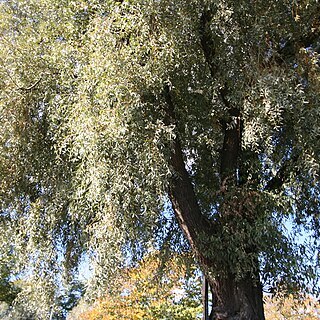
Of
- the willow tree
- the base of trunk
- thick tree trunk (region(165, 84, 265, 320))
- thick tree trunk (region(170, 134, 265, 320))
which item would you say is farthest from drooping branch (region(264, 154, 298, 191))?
the base of trunk

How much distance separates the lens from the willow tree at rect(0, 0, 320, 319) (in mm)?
3926

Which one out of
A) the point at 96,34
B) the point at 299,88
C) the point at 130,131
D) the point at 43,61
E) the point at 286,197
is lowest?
the point at 286,197

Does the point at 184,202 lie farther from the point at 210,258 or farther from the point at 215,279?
the point at 215,279

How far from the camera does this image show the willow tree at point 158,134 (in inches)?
155

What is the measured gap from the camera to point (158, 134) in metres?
4.00

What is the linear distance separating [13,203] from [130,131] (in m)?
2.39

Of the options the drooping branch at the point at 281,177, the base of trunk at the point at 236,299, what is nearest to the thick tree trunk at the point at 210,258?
the base of trunk at the point at 236,299

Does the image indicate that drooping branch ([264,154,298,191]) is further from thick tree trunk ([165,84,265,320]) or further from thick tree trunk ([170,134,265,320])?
thick tree trunk ([170,134,265,320])

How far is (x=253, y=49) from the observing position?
177 inches

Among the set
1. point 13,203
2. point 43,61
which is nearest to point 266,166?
point 43,61

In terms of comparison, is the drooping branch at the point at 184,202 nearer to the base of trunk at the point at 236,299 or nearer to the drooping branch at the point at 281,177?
the base of trunk at the point at 236,299

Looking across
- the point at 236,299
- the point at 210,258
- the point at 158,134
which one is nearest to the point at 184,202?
the point at 210,258

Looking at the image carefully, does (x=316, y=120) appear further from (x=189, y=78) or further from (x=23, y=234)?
(x=23, y=234)

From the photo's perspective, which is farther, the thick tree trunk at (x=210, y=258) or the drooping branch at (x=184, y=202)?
the drooping branch at (x=184, y=202)
